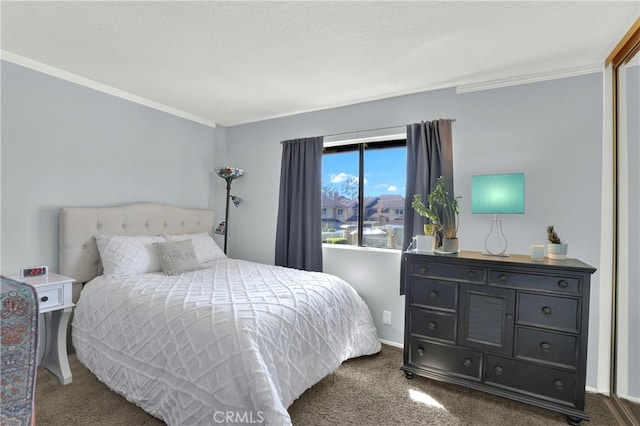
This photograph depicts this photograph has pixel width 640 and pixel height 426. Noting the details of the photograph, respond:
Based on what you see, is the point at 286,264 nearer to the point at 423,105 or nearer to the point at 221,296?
the point at 221,296

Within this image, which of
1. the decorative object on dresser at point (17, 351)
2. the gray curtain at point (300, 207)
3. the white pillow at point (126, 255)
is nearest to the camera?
the decorative object on dresser at point (17, 351)

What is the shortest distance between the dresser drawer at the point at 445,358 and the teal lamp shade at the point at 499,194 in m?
1.02

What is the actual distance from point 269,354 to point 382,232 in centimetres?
192

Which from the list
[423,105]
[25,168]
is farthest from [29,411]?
[423,105]

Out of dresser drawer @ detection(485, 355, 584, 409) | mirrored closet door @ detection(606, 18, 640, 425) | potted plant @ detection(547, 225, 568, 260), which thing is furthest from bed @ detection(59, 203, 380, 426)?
mirrored closet door @ detection(606, 18, 640, 425)

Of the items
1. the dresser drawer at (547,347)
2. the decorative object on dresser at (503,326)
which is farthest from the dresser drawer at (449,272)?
the dresser drawer at (547,347)

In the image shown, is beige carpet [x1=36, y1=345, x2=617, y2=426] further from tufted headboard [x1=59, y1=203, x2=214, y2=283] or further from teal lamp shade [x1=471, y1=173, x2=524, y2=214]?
teal lamp shade [x1=471, y1=173, x2=524, y2=214]

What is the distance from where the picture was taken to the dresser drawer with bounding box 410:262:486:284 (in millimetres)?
2202

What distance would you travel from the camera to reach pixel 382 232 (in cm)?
325

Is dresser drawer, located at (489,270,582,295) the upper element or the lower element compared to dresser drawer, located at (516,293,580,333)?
upper

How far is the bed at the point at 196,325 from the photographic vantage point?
60.9 inches

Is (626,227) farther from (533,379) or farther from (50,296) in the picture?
(50,296)

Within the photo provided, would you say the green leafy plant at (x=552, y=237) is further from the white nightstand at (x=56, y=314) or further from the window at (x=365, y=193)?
the white nightstand at (x=56, y=314)

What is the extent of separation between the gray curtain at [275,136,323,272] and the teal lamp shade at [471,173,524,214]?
1.59 metres
